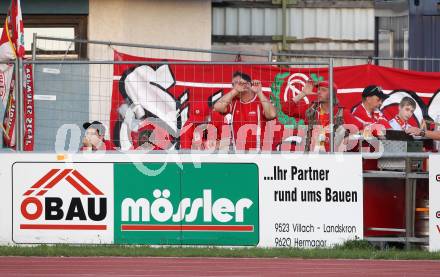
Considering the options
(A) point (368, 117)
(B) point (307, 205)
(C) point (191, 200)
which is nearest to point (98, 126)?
(C) point (191, 200)

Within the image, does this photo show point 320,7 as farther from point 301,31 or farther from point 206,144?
point 206,144

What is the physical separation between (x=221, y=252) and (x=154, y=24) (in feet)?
24.4

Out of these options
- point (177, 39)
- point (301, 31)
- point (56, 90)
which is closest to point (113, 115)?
point (56, 90)

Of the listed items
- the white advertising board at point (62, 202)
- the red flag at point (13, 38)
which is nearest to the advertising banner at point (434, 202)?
the white advertising board at point (62, 202)

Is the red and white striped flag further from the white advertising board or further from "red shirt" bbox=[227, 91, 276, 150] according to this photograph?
"red shirt" bbox=[227, 91, 276, 150]

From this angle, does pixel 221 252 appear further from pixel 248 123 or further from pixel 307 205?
pixel 248 123

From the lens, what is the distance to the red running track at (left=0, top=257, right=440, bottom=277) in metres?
13.6

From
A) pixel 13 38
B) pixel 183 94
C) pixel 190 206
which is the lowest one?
pixel 190 206

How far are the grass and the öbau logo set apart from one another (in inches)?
16.0

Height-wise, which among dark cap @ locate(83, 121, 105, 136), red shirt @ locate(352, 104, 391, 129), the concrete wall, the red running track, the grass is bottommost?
the red running track

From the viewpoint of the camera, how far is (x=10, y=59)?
54.7 ft

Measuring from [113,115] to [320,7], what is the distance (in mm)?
7105

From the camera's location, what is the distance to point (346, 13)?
75.3ft

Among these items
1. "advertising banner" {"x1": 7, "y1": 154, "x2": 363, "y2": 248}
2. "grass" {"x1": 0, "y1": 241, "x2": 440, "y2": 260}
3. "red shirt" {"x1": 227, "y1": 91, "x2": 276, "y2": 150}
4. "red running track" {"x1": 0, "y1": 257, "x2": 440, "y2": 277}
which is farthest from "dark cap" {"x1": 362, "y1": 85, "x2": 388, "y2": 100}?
"red running track" {"x1": 0, "y1": 257, "x2": 440, "y2": 277}
